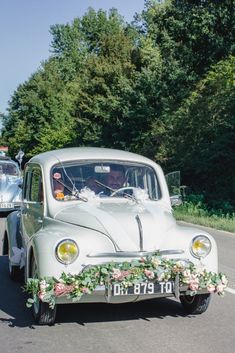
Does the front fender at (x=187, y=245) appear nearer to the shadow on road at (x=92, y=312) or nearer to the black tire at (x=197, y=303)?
the black tire at (x=197, y=303)

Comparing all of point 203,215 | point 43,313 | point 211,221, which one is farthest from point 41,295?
point 203,215

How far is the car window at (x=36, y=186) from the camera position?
6.97 meters

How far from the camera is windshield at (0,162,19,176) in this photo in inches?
750

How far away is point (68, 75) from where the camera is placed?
231ft

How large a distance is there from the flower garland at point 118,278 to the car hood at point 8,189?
40.1 feet

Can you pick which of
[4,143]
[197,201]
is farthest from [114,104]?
[4,143]

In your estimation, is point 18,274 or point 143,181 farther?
point 18,274

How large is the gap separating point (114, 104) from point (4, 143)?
142 feet

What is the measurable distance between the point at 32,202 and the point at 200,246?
240 centimetres

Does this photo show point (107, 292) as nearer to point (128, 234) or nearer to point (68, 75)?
point (128, 234)

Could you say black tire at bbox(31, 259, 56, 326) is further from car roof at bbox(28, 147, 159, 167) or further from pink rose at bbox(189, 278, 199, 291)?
car roof at bbox(28, 147, 159, 167)

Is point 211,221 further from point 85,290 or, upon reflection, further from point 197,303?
point 85,290

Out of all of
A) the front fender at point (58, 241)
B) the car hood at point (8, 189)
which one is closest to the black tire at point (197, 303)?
the front fender at point (58, 241)

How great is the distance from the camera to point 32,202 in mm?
7309
